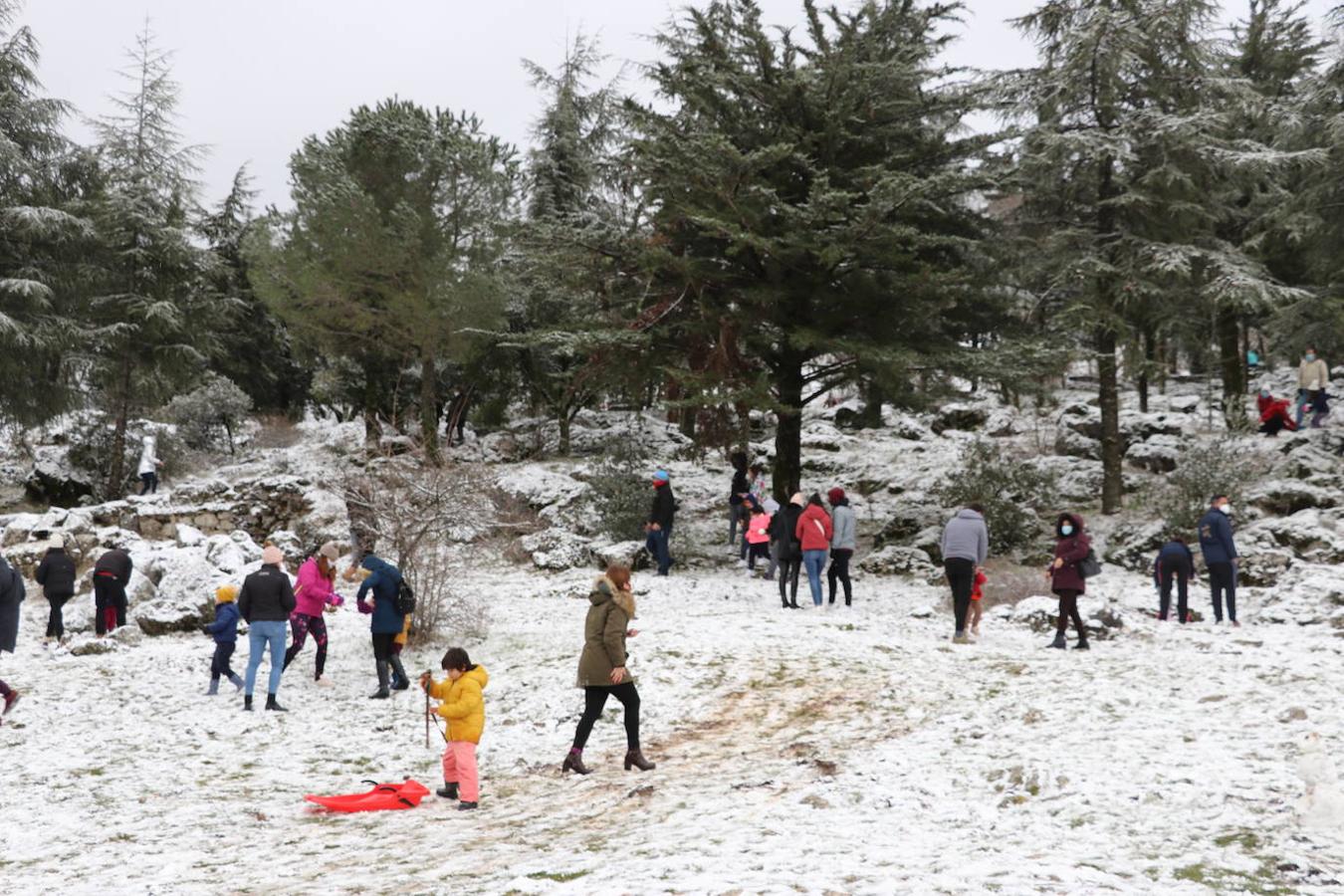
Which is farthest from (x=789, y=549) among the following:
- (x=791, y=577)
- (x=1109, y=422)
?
(x=1109, y=422)

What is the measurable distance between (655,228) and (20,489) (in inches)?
864

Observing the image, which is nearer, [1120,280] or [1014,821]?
[1014,821]

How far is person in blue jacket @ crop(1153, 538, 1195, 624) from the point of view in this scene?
12.5 metres

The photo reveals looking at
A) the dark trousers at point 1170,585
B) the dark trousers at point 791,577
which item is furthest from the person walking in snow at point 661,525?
the dark trousers at point 1170,585

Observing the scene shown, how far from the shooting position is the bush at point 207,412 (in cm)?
3192

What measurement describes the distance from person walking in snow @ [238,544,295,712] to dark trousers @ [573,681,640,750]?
4.52 metres

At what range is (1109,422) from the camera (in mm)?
19016

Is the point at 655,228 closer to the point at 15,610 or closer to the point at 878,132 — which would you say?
the point at 878,132

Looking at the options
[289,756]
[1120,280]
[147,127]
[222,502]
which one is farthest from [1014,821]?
[147,127]

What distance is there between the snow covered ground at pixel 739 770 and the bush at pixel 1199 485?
4255 mm

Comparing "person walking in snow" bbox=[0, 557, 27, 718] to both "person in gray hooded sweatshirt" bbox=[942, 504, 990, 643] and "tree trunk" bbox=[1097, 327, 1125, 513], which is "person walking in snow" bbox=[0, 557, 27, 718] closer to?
"person in gray hooded sweatshirt" bbox=[942, 504, 990, 643]

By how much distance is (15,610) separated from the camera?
970cm

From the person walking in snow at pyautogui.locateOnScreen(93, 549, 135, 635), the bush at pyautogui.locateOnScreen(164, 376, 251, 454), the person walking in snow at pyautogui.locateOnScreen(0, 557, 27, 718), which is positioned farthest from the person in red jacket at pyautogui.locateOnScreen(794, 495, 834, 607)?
the bush at pyautogui.locateOnScreen(164, 376, 251, 454)

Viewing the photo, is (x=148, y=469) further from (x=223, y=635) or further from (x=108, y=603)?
(x=223, y=635)
